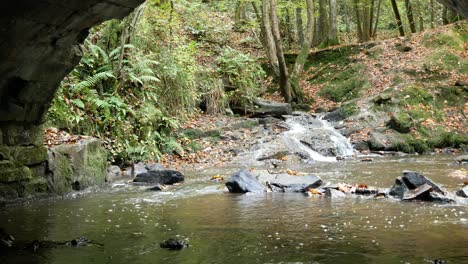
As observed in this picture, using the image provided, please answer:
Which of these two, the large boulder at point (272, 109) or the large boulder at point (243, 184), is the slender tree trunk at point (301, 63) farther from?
the large boulder at point (243, 184)

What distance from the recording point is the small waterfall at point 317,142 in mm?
15148

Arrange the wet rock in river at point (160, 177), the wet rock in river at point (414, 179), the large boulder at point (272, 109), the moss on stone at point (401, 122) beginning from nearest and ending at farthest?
the wet rock in river at point (414, 179), the wet rock in river at point (160, 177), the moss on stone at point (401, 122), the large boulder at point (272, 109)

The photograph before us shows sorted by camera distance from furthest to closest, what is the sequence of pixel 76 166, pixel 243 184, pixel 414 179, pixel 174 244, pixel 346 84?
pixel 346 84, pixel 76 166, pixel 243 184, pixel 414 179, pixel 174 244

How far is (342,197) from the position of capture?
8.50 metres

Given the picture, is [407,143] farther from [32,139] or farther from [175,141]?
[32,139]

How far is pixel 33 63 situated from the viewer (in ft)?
23.7

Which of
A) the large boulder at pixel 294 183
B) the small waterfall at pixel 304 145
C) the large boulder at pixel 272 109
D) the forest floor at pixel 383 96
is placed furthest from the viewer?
the large boulder at pixel 272 109

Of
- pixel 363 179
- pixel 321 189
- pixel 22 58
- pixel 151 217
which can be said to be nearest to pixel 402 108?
pixel 363 179

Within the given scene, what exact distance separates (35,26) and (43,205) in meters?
3.67

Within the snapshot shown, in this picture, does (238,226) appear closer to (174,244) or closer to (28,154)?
(174,244)

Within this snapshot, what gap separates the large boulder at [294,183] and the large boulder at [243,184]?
284 millimetres

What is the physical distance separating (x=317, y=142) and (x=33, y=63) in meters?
10.3

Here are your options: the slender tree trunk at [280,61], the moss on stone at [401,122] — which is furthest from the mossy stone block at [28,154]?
the slender tree trunk at [280,61]

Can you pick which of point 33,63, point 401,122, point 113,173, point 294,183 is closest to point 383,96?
point 401,122
